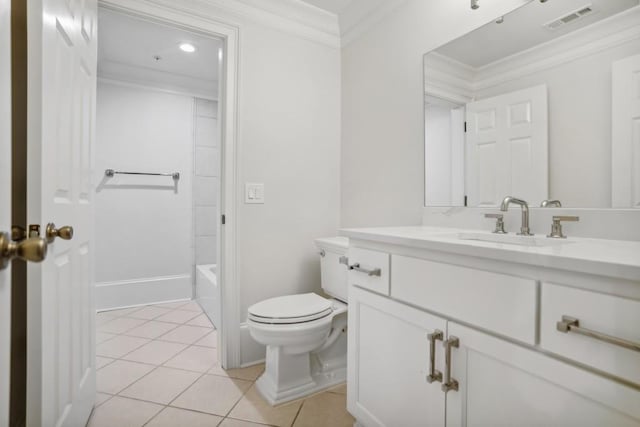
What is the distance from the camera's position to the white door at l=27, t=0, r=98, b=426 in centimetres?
80

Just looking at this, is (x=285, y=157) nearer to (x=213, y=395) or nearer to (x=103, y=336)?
(x=213, y=395)

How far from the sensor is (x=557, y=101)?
1229 millimetres

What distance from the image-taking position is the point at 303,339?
5.15 feet

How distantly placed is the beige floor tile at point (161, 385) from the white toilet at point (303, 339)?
401 millimetres

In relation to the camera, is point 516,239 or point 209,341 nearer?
point 516,239

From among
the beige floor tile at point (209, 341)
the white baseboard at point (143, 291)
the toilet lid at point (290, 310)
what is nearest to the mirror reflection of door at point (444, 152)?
the toilet lid at point (290, 310)

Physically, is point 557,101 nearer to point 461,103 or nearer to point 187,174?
point 461,103

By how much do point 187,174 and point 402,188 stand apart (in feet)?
7.42

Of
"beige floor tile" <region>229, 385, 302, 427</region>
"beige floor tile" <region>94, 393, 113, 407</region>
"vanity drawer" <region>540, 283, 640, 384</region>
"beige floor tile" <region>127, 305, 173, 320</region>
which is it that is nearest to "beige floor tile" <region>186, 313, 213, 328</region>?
"beige floor tile" <region>127, 305, 173, 320</region>

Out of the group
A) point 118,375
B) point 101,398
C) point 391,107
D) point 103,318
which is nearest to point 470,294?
point 391,107

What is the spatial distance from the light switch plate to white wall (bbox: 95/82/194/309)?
5.14ft

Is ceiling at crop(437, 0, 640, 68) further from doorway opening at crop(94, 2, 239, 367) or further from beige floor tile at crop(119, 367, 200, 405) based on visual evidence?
beige floor tile at crop(119, 367, 200, 405)

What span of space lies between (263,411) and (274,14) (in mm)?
2191

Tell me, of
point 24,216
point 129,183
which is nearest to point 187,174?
point 129,183
